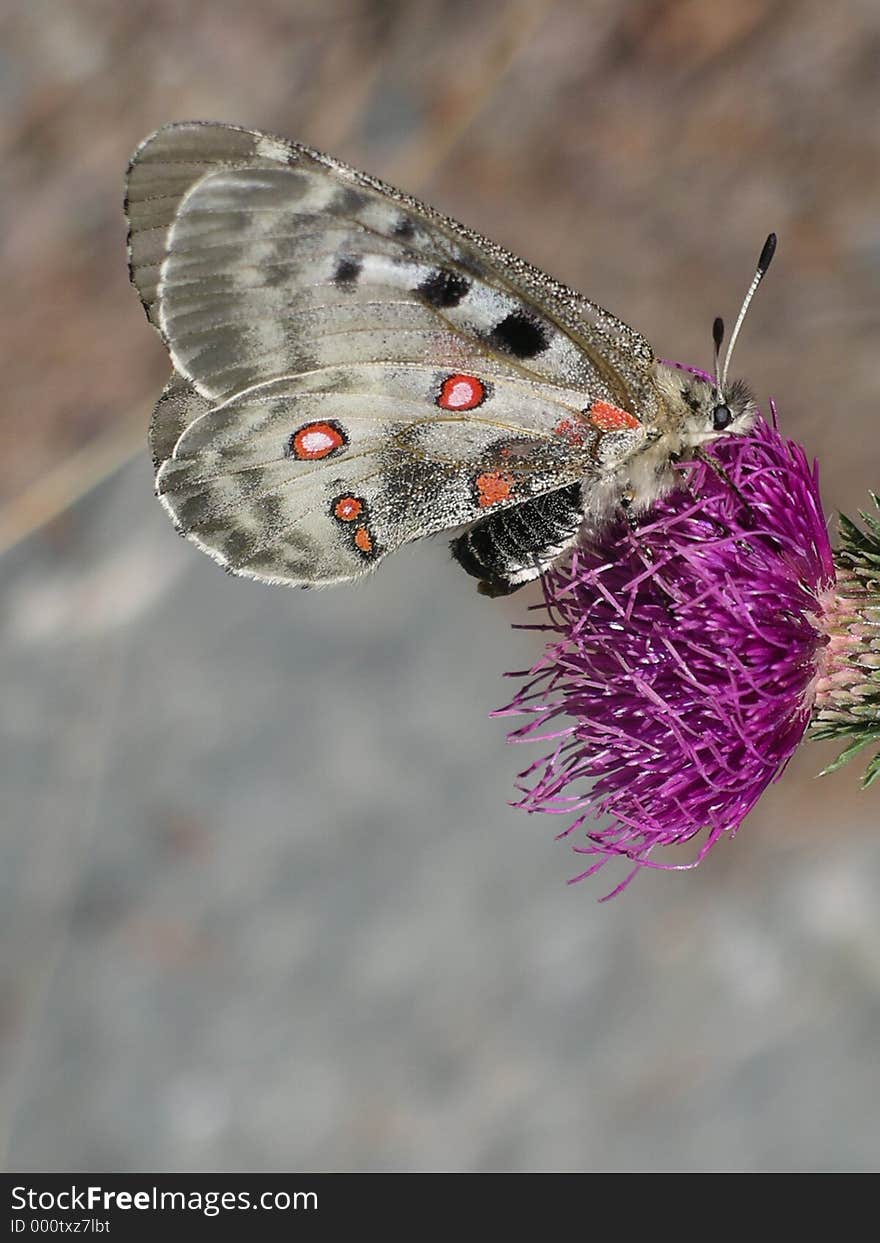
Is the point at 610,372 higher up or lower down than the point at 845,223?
lower down

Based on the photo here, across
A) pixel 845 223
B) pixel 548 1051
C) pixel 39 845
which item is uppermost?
pixel 845 223

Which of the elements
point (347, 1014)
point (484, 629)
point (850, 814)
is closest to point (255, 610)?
point (484, 629)

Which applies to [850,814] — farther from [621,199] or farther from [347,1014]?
[621,199]

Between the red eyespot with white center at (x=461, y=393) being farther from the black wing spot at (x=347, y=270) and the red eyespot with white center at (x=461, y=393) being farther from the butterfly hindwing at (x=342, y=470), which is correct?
the black wing spot at (x=347, y=270)

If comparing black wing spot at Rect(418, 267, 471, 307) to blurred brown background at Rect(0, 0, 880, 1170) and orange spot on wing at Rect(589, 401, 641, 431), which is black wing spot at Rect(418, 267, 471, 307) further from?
blurred brown background at Rect(0, 0, 880, 1170)

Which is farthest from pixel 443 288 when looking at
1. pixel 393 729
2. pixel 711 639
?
pixel 393 729

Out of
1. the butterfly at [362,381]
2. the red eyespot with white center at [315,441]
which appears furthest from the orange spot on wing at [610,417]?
the red eyespot with white center at [315,441]

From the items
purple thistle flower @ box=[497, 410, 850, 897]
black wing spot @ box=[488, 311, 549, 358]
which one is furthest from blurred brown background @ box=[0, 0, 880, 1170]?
black wing spot @ box=[488, 311, 549, 358]

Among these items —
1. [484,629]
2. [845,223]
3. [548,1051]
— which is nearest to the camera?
[845,223]
